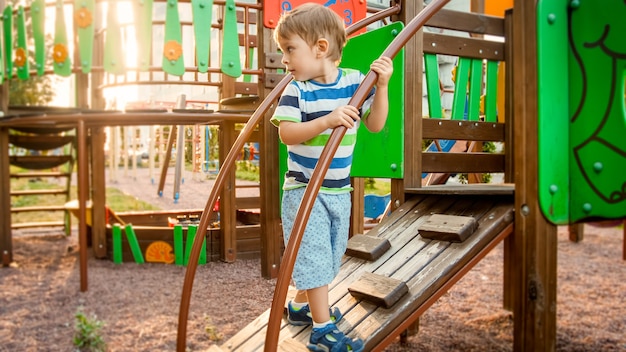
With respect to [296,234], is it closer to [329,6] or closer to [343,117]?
[343,117]

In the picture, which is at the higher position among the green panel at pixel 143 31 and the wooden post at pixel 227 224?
the green panel at pixel 143 31

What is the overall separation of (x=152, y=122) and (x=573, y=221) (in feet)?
6.92

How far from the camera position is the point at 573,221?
2.38 meters

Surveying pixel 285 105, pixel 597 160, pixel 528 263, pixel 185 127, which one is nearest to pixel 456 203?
pixel 528 263

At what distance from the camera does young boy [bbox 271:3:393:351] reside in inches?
71.7

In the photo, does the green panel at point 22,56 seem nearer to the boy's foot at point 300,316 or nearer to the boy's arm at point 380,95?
the boy's foot at point 300,316

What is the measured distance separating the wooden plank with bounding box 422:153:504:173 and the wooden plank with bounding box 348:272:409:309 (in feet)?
3.36

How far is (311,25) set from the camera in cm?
179

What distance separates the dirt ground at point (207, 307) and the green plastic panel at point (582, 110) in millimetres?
1401

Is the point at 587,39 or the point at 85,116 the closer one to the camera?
the point at 587,39

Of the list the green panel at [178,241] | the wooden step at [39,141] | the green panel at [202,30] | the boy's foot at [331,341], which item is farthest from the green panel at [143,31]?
the wooden step at [39,141]

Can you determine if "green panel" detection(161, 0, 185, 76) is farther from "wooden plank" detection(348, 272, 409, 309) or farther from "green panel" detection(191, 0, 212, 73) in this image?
"wooden plank" detection(348, 272, 409, 309)

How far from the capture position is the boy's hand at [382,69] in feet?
6.12

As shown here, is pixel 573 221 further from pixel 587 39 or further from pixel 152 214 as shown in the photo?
pixel 152 214
